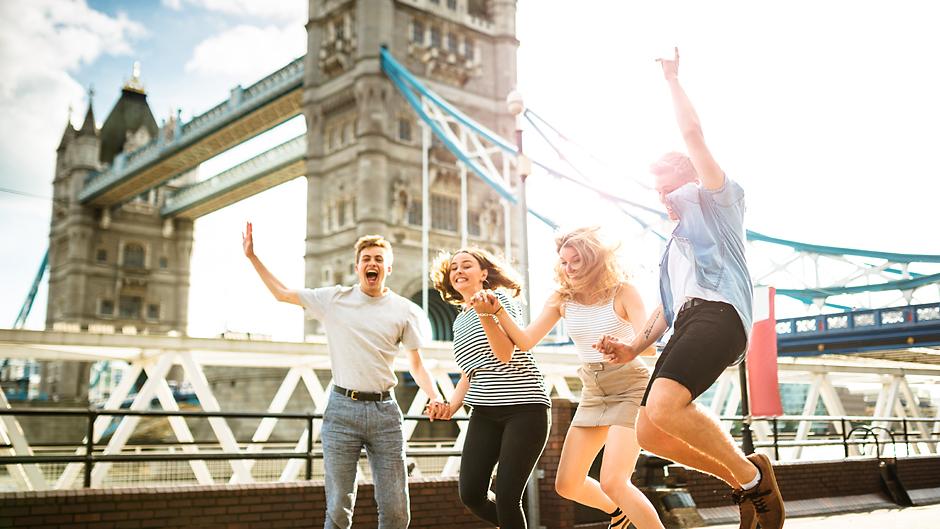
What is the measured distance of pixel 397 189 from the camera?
3641cm

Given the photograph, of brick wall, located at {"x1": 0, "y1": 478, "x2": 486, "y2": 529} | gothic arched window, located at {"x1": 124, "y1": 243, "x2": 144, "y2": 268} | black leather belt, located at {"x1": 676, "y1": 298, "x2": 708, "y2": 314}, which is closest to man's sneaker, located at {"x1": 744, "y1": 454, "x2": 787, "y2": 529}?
black leather belt, located at {"x1": 676, "y1": 298, "x2": 708, "y2": 314}

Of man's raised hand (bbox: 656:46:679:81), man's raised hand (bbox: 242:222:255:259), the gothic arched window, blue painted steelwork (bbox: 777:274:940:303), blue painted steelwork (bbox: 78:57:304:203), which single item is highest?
blue painted steelwork (bbox: 78:57:304:203)

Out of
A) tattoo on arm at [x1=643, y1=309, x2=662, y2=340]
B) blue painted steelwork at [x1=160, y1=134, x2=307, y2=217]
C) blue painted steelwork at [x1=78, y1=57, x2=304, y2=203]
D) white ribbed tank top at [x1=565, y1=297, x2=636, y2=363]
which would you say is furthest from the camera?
blue painted steelwork at [x1=160, y1=134, x2=307, y2=217]

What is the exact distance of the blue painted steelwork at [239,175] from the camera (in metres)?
43.0

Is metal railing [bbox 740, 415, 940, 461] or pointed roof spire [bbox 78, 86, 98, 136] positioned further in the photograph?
pointed roof spire [bbox 78, 86, 98, 136]

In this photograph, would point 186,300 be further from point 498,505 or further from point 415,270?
point 498,505

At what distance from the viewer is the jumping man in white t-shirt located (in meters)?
3.80

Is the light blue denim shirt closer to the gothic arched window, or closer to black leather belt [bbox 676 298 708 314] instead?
black leather belt [bbox 676 298 708 314]

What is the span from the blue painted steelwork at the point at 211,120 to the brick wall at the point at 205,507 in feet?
119

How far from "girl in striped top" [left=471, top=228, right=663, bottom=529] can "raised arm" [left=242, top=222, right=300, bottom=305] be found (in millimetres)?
1137

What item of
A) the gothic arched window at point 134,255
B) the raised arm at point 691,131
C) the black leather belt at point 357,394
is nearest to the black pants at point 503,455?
the black leather belt at point 357,394

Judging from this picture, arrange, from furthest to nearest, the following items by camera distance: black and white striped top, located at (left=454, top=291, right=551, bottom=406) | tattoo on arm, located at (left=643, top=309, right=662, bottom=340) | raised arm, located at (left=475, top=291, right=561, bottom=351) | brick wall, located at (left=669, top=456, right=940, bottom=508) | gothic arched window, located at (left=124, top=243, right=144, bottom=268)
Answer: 1. gothic arched window, located at (left=124, top=243, right=144, bottom=268)
2. brick wall, located at (left=669, top=456, right=940, bottom=508)
3. black and white striped top, located at (left=454, top=291, right=551, bottom=406)
4. raised arm, located at (left=475, top=291, right=561, bottom=351)
5. tattoo on arm, located at (left=643, top=309, right=662, bottom=340)

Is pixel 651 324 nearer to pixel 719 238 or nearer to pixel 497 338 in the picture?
pixel 719 238

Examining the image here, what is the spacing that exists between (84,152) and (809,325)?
54.4 m
